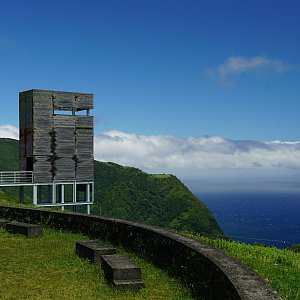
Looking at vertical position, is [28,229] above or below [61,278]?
above

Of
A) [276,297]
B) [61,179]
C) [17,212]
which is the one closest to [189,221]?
[61,179]

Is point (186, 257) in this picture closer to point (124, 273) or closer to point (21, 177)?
point (124, 273)

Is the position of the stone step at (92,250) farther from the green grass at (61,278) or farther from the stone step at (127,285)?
the stone step at (127,285)

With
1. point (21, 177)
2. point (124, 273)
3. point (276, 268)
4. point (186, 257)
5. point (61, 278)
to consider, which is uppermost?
point (21, 177)

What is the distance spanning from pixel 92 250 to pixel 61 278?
165 cm

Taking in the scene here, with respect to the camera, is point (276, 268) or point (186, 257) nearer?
point (276, 268)

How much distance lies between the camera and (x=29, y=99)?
164ft

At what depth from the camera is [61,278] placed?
36.2 feet

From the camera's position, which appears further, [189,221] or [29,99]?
[189,221]

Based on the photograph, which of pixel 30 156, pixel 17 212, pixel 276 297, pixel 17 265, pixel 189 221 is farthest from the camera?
pixel 189 221

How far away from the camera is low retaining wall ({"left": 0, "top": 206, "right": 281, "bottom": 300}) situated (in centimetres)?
744

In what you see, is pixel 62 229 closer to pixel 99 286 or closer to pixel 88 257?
pixel 88 257

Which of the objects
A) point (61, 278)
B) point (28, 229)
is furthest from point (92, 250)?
point (28, 229)

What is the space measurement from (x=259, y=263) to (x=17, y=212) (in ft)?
47.3
